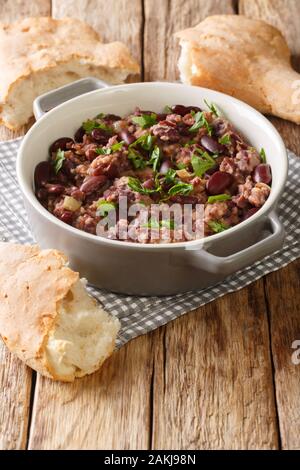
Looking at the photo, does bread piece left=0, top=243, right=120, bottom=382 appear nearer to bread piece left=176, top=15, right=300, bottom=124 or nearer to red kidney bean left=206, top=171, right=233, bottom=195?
red kidney bean left=206, top=171, right=233, bottom=195

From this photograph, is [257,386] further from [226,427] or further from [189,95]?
[189,95]

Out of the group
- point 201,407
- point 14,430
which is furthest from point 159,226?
point 14,430

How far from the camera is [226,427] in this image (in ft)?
8.62

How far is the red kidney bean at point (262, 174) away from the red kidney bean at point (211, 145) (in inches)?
7.3

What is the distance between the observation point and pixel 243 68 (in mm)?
3930

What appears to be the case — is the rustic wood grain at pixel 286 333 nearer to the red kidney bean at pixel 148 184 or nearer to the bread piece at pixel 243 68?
the bread piece at pixel 243 68

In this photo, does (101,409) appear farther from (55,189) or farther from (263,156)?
(263,156)

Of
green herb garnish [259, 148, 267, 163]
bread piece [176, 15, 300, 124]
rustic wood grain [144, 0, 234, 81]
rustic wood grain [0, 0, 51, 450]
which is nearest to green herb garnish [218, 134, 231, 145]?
green herb garnish [259, 148, 267, 163]

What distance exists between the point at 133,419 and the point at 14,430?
40 centimetres

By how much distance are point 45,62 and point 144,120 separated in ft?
2.52

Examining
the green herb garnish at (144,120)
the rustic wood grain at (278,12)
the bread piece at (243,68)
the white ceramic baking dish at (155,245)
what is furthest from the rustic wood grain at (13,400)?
the rustic wood grain at (278,12)

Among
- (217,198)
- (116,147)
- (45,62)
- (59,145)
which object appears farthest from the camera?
(45,62)

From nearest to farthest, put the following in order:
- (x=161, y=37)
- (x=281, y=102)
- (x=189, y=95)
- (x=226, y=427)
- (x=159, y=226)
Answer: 1. (x=226, y=427)
2. (x=159, y=226)
3. (x=189, y=95)
4. (x=281, y=102)
5. (x=161, y=37)

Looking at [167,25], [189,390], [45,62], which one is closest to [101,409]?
[189,390]
